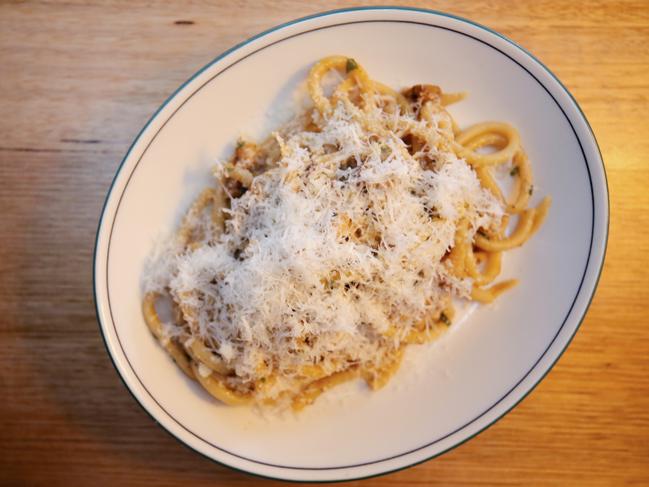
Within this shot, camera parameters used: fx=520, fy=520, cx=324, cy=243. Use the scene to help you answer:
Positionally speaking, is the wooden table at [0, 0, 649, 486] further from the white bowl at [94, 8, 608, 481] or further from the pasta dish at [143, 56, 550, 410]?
the pasta dish at [143, 56, 550, 410]

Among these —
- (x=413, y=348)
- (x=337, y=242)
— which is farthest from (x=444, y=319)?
(x=337, y=242)

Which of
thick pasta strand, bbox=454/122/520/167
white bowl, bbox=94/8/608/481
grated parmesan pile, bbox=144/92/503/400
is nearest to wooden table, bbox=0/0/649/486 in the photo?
white bowl, bbox=94/8/608/481

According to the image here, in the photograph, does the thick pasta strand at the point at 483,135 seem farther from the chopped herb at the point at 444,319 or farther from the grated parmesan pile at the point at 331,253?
the chopped herb at the point at 444,319

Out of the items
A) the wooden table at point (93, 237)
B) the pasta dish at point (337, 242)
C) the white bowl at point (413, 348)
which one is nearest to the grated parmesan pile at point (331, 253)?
→ the pasta dish at point (337, 242)

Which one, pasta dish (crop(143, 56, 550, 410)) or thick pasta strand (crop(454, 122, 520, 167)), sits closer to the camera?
pasta dish (crop(143, 56, 550, 410))

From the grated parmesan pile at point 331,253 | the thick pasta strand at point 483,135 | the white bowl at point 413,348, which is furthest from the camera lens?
the thick pasta strand at point 483,135

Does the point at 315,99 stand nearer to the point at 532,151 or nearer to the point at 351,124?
the point at 351,124

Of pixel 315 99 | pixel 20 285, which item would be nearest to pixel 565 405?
pixel 315 99
